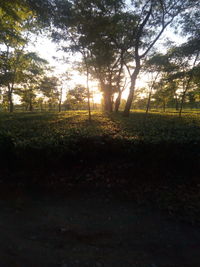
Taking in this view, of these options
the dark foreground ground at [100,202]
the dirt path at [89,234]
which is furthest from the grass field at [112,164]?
the dirt path at [89,234]

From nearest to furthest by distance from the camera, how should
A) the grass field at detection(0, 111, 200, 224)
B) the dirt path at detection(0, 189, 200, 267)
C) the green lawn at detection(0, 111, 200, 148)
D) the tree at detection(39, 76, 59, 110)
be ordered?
the dirt path at detection(0, 189, 200, 267) → the grass field at detection(0, 111, 200, 224) → the green lawn at detection(0, 111, 200, 148) → the tree at detection(39, 76, 59, 110)

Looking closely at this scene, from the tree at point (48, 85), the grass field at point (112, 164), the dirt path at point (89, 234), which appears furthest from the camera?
the tree at point (48, 85)

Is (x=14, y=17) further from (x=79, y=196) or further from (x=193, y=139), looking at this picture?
(x=193, y=139)

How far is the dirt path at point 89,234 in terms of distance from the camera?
173 centimetres

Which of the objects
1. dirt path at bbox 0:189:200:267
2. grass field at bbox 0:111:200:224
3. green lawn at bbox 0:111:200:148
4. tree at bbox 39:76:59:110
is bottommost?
dirt path at bbox 0:189:200:267

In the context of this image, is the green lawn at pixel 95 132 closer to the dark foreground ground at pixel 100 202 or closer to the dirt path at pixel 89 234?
the dark foreground ground at pixel 100 202

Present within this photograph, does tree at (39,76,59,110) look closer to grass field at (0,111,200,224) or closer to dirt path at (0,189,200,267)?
grass field at (0,111,200,224)

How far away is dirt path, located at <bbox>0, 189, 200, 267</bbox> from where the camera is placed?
173 centimetres

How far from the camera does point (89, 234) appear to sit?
2.14 m

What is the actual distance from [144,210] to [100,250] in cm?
119

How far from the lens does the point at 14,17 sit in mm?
5918

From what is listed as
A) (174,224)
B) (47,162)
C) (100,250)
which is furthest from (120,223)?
(47,162)

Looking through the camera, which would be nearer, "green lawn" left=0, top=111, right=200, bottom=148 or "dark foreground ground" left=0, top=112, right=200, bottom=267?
"dark foreground ground" left=0, top=112, right=200, bottom=267

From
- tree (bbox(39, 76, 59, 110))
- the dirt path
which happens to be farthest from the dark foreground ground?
tree (bbox(39, 76, 59, 110))
